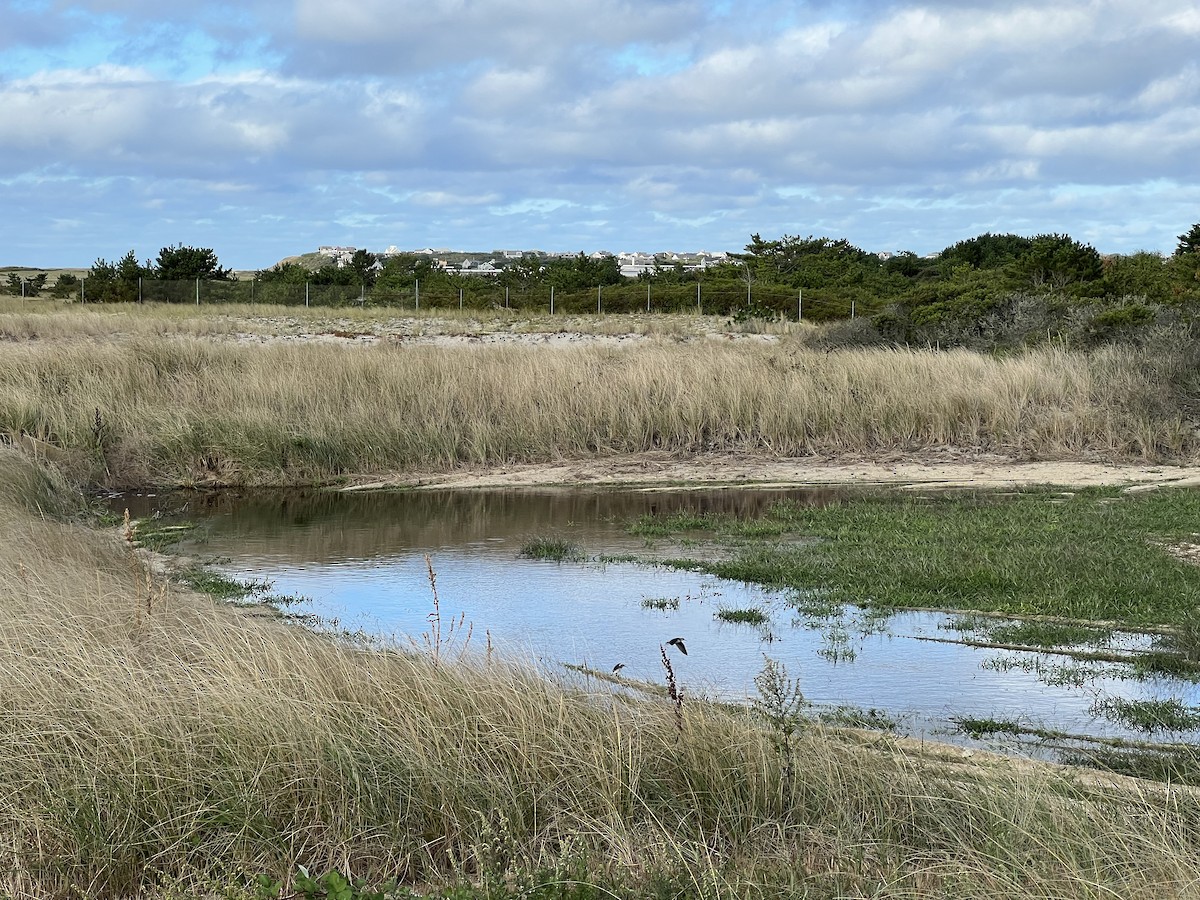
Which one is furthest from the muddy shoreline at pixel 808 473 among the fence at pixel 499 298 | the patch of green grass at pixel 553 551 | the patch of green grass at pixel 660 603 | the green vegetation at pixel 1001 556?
the fence at pixel 499 298

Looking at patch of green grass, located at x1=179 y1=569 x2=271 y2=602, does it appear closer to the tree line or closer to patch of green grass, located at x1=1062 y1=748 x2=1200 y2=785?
patch of green grass, located at x1=1062 y1=748 x2=1200 y2=785

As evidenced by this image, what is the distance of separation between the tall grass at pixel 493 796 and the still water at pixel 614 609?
1224 millimetres

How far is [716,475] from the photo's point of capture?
17.1m

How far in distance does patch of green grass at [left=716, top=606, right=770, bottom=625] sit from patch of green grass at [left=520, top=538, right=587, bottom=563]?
2.65 m

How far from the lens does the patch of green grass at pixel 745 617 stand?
30.2ft

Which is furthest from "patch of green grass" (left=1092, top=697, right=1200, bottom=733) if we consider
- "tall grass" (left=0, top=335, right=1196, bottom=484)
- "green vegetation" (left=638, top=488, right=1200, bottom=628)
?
"tall grass" (left=0, top=335, right=1196, bottom=484)

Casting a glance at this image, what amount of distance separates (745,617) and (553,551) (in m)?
3.17

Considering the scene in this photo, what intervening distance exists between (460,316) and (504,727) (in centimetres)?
3812

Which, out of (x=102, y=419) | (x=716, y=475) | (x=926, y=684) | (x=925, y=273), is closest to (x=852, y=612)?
(x=926, y=684)

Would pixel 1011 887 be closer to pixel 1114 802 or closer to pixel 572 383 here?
pixel 1114 802

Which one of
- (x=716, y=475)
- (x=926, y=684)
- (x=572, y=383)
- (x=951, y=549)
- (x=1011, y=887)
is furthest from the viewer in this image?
(x=572, y=383)

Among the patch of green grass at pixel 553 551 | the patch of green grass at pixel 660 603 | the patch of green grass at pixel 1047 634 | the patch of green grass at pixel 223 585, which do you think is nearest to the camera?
the patch of green grass at pixel 1047 634

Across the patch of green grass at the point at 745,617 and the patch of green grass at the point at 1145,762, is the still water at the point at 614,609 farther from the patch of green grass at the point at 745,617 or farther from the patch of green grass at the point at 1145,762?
the patch of green grass at the point at 1145,762

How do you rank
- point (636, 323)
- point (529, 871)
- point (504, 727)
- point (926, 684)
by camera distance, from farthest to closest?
point (636, 323) → point (926, 684) → point (504, 727) → point (529, 871)
